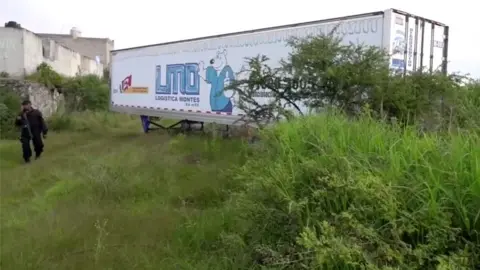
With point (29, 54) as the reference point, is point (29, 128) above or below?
below

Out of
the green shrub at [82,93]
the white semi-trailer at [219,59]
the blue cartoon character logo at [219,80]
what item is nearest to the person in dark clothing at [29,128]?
the white semi-trailer at [219,59]

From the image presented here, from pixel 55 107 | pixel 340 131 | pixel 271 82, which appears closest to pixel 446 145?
pixel 340 131

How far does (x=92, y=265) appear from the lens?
4223mm

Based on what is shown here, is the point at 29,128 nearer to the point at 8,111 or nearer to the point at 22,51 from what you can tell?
the point at 8,111

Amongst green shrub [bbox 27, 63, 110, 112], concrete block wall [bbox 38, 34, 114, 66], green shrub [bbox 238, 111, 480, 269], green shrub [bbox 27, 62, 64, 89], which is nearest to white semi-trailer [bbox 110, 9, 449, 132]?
green shrub [bbox 27, 62, 64, 89]

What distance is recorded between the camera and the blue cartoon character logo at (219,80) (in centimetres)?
1130

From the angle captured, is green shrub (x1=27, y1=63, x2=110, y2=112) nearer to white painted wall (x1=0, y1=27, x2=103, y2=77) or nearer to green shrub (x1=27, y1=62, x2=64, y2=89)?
green shrub (x1=27, y1=62, x2=64, y2=89)

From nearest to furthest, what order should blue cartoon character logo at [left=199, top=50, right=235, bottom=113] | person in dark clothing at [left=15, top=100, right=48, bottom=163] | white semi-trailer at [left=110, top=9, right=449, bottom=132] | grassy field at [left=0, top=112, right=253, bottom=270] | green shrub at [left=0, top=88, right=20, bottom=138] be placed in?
grassy field at [left=0, top=112, right=253, bottom=270]
white semi-trailer at [left=110, top=9, right=449, bottom=132]
blue cartoon character logo at [left=199, top=50, right=235, bottom=113]
person in dark clothing at [left=15, top=100, right=48, bottom=163]
green shrub at [left=0, top=88, right=20, bottom=138]

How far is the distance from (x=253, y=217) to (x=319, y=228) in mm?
618

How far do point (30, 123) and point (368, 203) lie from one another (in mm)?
10722

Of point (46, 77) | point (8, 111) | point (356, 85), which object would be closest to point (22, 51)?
point (46, 77)

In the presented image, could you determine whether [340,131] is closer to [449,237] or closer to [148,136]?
[449,237]

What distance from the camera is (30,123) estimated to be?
1146 centimetres

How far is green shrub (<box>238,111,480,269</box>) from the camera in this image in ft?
7.41
